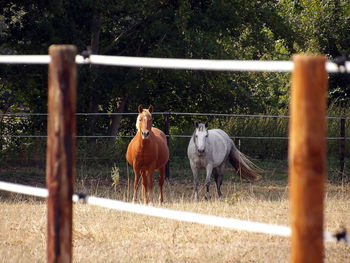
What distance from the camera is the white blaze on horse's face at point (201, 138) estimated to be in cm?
890

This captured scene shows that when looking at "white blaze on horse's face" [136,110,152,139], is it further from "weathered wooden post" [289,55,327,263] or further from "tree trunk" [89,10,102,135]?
"weathered wooden post" [289,55,327,263]

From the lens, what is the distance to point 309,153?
2.07 m

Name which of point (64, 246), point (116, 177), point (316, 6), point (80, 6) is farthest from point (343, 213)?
point (316, 6)

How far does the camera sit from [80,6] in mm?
11828

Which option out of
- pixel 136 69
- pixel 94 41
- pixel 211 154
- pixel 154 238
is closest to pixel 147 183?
pixel 211 154

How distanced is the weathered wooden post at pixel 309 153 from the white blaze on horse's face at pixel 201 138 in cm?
680

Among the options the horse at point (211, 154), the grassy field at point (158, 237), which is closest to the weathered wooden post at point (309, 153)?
the grassy field at point (158, 237)

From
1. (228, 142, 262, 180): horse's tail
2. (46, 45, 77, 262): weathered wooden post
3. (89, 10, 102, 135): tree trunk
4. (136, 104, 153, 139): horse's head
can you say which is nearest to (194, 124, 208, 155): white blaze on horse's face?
(228, 142, 262, 180): horse's tail

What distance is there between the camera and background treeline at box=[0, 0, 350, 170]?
1180 cm

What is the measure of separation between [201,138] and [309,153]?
6.87 meters

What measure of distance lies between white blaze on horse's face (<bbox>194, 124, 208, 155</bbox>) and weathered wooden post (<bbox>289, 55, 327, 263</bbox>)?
22.3 feet

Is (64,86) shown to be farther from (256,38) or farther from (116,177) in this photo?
(256,38)

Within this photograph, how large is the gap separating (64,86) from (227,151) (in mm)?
7464

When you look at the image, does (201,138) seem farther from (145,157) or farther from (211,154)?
(145,157)
